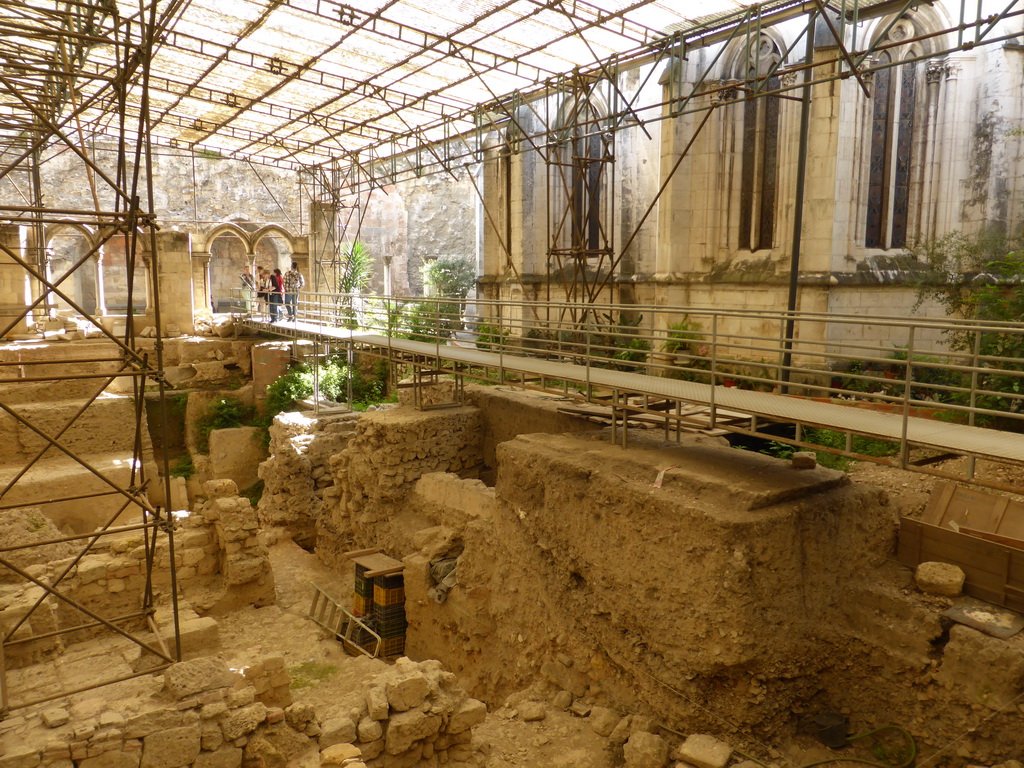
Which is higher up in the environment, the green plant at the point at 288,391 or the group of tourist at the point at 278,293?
the group of tourist at the point at 278,293

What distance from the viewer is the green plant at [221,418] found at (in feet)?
59.3

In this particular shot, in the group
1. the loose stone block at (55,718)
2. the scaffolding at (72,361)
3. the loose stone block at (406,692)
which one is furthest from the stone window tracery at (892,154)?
the loose stone block at (55,718)

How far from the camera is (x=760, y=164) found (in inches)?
566

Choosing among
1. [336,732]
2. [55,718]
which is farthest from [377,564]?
[55,718]

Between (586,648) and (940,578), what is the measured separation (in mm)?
3169

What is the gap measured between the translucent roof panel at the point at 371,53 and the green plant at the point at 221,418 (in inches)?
282

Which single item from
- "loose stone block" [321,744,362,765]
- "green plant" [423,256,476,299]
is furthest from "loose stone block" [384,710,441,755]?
"green plant" [423,256,476,299]

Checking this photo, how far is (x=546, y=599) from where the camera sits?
308 inches

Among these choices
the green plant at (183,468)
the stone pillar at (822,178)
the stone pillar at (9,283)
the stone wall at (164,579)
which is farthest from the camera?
the green plant at (183,468)

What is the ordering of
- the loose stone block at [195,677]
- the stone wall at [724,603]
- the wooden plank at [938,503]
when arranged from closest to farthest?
the loose stone block at [195,677] < the stone wall at [724,603] < the wooden plank at [938,503]

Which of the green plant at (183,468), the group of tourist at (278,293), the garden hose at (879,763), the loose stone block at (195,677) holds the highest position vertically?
the group of tourist at (278,293)

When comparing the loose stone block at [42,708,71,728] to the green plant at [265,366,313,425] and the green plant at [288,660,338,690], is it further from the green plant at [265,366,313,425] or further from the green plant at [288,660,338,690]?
the green plant at [265,366,313,425]

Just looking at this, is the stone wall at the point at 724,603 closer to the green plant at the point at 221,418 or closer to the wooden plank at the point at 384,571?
the wooden plank at the point at 384,571

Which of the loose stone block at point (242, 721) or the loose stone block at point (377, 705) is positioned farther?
the loose stone block at point (377, 705)
